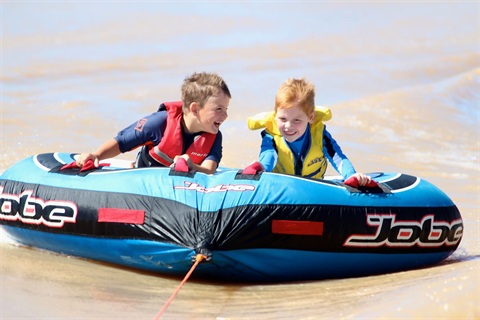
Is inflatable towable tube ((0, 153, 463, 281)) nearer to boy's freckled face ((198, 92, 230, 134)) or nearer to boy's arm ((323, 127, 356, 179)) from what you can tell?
boy's arm ((323, 127, 356, 179))

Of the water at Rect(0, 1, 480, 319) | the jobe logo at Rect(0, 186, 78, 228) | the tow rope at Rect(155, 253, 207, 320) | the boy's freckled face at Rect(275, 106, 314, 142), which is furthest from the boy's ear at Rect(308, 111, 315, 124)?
the jobe logo at Rect(0, 186, 78, 228)

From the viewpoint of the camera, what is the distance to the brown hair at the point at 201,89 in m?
5.54

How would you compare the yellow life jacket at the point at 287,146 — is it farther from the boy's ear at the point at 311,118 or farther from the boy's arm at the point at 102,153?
the boy's arm at the point at 102,153

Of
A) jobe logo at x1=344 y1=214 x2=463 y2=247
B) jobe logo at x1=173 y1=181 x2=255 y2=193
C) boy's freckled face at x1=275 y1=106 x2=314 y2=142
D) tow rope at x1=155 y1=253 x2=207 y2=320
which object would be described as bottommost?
tow rope at x1=155 y1=253 x2=207 y2=320

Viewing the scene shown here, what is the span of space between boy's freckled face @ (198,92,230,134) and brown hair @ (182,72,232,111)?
1.0 inches

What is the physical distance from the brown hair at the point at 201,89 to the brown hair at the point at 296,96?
400 millimetres

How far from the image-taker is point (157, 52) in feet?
51.6

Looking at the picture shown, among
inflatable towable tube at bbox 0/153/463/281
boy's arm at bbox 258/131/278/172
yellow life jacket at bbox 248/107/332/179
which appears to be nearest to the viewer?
inflatable towable tube at bbox 0/153/463/281

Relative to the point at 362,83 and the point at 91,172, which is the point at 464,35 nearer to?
the point at 362,83

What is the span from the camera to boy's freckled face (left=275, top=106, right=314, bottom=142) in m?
5.39

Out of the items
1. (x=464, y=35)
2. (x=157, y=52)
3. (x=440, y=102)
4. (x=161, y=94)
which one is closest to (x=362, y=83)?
(x=440, y=102)

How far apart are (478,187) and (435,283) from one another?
4171mm

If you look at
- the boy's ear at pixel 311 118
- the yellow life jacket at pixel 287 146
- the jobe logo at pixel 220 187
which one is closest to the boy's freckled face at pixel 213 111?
the yellow life jacket at pixel 287 146

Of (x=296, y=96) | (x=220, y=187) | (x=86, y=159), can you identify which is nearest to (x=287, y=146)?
(x=296, y=96)
